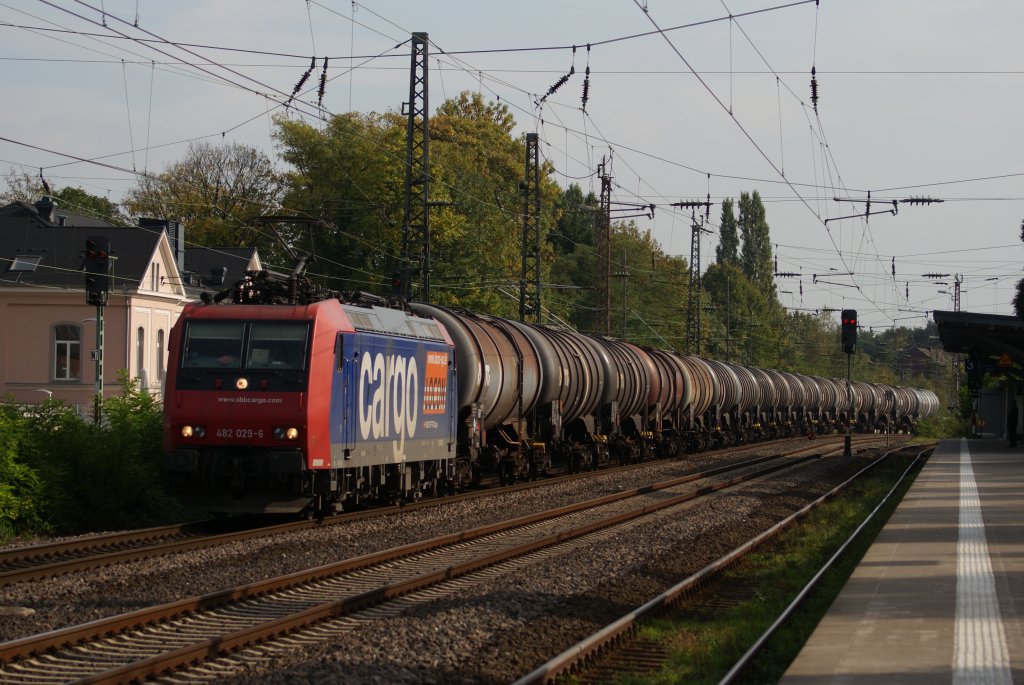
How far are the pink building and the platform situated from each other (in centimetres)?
3160

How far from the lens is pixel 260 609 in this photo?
10.9 meters

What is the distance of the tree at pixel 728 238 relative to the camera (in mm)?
132538

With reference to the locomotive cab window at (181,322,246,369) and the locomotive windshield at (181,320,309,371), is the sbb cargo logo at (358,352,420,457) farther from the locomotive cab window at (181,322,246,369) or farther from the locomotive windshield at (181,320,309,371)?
the locomotive cab window at (181,322,246,369)

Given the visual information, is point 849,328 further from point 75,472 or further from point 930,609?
point 930,609

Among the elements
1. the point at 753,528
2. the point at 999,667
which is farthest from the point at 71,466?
the point at 999,667

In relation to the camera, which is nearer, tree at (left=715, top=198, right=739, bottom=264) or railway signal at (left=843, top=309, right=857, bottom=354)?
railway signal at (left=843, top=309, right=857, bottom=354)

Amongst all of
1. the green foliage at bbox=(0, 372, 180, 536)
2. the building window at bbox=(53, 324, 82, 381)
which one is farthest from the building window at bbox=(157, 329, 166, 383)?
the green foliage at bbox=(0, 372, 180, 536)

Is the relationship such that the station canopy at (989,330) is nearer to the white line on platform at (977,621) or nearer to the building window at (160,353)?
the white line on platform at (977,621)

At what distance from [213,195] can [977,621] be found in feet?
210

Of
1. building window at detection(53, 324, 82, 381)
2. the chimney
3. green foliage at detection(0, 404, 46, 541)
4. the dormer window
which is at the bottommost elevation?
green foliage at detection(0, 404, 46, 541)

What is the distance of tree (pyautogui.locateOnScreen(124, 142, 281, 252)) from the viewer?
68312mm

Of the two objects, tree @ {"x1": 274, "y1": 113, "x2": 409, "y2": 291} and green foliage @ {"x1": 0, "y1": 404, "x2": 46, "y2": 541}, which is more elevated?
tree @ {"x1": 274, "y1": 113, "x2": 409, "y2": 291}

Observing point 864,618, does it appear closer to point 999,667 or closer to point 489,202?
point 999,667

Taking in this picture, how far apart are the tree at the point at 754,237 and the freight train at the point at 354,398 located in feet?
338
